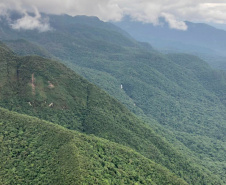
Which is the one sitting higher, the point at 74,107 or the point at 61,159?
the point at 61,159

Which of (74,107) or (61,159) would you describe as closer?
(61,159)

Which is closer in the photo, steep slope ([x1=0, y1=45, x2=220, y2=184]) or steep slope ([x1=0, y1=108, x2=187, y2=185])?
steep slope ([x1=0, y1=108, x2=187, y2=185])

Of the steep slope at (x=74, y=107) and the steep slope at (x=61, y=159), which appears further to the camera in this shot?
the steep slope at (x=74, y=107)

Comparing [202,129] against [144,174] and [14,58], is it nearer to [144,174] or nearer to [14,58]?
[144,174]
